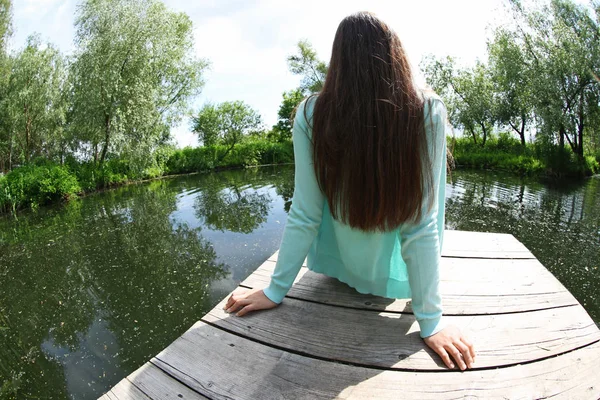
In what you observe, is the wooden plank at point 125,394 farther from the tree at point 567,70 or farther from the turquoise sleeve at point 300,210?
the tree at point 567,70

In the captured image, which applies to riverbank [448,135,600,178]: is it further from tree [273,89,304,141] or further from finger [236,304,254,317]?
tree [273,89,304,141]

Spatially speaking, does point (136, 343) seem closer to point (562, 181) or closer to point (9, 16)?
point (562, 181)

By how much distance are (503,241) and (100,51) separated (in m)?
15.9

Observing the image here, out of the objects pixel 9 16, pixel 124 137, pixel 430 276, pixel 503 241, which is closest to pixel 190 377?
pixel 430 276

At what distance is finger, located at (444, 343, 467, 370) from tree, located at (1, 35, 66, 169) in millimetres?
17152

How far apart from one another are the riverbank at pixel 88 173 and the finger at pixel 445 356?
490 inches

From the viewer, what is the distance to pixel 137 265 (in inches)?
202

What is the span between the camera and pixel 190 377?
1101 mm

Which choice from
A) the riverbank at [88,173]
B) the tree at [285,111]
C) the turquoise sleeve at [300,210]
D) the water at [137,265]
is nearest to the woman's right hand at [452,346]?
the turquoise sleeve at [300,210]

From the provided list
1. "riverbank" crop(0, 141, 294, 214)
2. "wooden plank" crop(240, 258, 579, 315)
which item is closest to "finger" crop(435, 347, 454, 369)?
Answer: "wooden plank" crop(240, 258, 579, 315)

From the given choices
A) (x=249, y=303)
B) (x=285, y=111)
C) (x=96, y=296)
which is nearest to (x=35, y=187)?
(x=96, y=296)

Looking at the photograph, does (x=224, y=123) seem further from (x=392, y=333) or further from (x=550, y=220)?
(x=392, y=333)

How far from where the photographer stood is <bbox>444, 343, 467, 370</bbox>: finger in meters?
1.06

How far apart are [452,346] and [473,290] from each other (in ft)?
1.93
